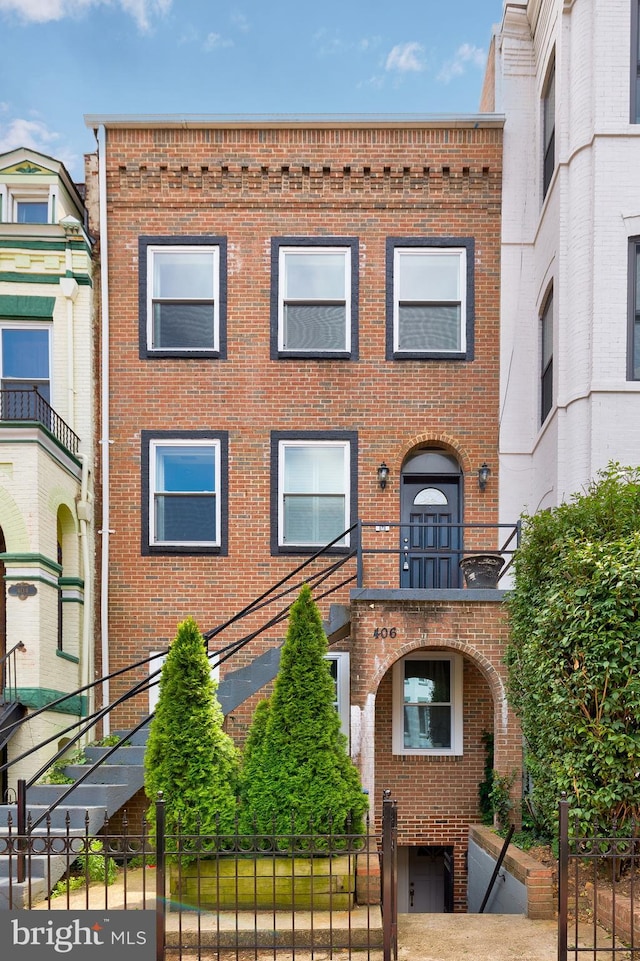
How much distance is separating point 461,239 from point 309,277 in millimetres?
2306

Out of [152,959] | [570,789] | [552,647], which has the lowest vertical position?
[152,959]

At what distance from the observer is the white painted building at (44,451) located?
35.5 ft

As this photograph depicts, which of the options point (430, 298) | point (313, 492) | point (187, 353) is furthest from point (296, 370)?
point (430, 298)

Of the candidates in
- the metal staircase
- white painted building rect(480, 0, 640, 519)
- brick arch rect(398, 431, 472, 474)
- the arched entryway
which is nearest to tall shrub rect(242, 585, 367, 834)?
the metal staircase

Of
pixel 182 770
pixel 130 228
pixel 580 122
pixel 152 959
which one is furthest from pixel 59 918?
pixel 580 122

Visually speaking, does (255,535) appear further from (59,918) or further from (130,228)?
(59,918)

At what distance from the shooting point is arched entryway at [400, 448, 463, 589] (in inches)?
488

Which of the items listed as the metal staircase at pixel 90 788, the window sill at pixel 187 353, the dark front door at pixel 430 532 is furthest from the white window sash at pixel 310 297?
the metal staircase at pixel 90 788

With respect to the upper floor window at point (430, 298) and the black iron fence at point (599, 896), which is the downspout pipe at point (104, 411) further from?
the black iron fence at point (599, 896)

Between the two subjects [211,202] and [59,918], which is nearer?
[59,918]

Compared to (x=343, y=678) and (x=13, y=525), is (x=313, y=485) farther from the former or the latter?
(x=13, y=525)

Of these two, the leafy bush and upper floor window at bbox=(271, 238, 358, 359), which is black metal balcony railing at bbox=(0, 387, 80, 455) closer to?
upper floor window at bbox=(271, 238, 358, 359)

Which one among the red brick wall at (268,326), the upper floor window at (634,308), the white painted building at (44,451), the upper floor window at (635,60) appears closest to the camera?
the upper floor window at (634,308)

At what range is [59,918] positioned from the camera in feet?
22.7
